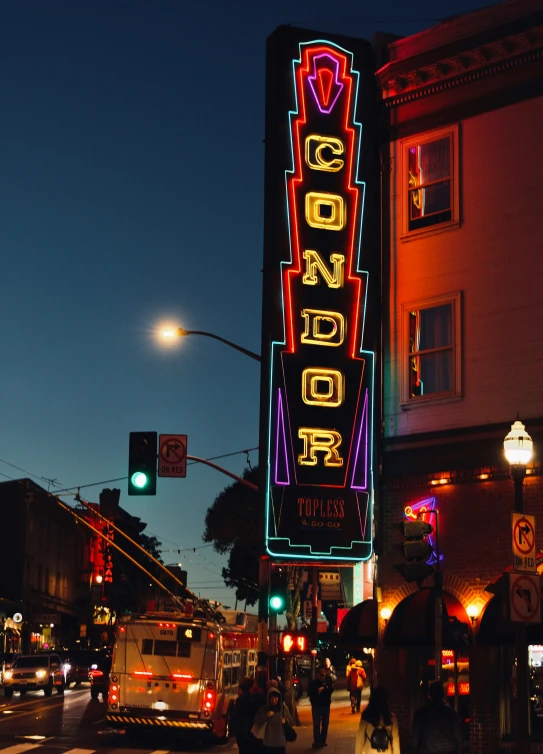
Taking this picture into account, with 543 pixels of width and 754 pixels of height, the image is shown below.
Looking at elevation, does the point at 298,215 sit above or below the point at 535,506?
above

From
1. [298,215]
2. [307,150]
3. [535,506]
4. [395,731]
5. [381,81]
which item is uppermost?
[381,81]

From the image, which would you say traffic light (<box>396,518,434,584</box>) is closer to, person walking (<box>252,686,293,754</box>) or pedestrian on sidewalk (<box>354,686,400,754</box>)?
person walking (<box>252,686,293,754</box>)

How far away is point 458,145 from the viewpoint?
24594 millimetres

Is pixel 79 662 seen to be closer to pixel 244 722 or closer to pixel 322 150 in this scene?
pixel 322 150

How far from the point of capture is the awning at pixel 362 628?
2381cm

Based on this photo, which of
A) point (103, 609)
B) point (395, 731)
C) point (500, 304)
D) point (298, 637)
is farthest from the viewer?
point (103, 609)

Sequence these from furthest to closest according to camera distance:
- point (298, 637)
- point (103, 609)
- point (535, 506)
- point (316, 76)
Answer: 1. point (103, 609)
2. point (316, 76)
3. point (298, 637)
4. point (535, 506)

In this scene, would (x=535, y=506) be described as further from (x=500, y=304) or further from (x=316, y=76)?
(x=316, y=76)

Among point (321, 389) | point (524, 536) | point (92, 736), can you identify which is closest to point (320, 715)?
point (92, 736)

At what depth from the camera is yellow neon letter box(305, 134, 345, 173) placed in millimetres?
25938

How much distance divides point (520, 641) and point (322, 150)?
14.1 meters

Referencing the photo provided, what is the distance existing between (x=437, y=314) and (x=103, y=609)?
241ft

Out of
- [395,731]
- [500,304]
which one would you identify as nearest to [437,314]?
[500,304]

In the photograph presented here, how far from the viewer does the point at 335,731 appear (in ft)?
97.2
